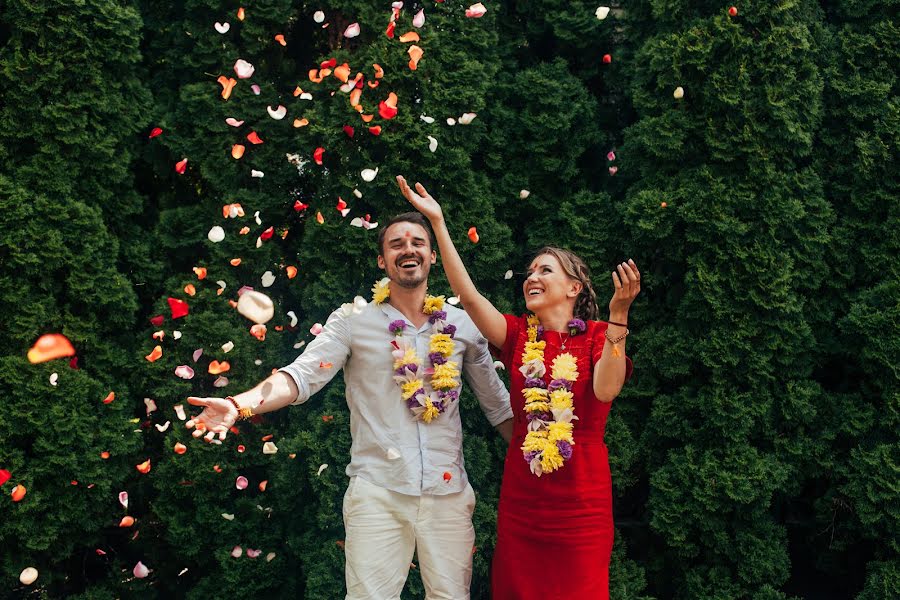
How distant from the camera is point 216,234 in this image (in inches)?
185

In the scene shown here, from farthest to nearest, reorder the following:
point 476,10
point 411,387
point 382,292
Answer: point 476,10, point 382,292, point 411,387

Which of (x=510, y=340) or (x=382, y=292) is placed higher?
(x=382, y=292)

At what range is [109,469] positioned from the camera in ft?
14.9

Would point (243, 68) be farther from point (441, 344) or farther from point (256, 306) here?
point (441, 344)

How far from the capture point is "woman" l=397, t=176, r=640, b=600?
3197 millimetres

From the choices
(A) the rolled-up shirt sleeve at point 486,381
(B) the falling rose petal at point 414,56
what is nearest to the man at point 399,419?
(A) the rolled-up shirt sleeve at point 486,381

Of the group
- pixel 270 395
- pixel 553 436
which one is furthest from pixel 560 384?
pixel 270 395

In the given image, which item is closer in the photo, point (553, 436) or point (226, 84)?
point (553, 436)

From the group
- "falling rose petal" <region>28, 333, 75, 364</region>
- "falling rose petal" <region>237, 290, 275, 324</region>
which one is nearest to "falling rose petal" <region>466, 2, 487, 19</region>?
"falling rose petal" <region>237, 290, 275, 324</region>

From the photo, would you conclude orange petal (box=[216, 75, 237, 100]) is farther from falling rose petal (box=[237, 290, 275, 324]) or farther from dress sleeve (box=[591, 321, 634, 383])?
dress sleeve (box=[591, 321, 634, 383])

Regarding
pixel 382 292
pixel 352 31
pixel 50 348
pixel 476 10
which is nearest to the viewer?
pixel 382 292

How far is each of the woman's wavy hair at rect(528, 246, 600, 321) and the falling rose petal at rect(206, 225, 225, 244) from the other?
214 cm

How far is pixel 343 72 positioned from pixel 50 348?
2.36 m

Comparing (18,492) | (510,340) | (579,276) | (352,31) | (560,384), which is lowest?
(18,492)
